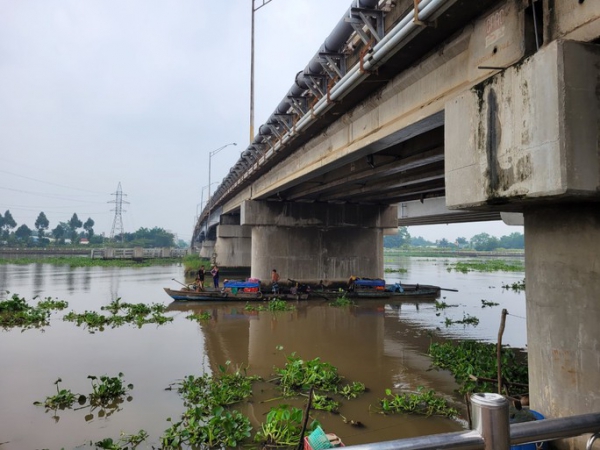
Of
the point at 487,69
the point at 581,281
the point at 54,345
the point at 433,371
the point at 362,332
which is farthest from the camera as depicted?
the point at 362,332

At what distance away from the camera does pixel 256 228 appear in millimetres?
24797

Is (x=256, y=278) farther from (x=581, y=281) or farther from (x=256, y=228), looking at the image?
(x=581, y=281)

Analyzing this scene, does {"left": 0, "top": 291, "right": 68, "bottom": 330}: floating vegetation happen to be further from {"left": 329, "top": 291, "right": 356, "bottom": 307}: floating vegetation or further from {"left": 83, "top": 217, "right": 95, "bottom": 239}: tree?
{"left": 83, "top": 217, "right": 95, "bottom": 239}: tree

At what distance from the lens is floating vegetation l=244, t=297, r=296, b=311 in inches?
768

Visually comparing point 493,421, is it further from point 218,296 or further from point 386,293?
point 386,293

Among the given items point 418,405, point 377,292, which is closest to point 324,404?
point 418,405

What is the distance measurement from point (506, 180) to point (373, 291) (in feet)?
61.2

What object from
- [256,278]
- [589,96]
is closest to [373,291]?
[256,278]

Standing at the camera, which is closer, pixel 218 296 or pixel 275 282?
pixel 218 296

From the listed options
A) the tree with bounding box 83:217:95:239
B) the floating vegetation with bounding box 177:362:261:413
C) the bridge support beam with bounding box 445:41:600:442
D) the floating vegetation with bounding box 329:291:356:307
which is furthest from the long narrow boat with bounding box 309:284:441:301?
the tree with bounding box 83:217:95:239

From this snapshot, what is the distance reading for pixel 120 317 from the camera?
17094mm

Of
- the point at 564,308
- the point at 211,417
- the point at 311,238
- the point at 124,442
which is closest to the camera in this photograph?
the point at 564,308

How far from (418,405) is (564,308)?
367cm

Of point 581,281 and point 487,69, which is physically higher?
point 487,69
